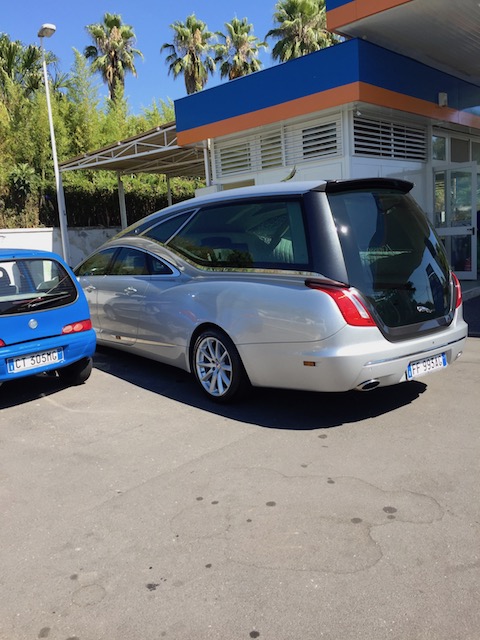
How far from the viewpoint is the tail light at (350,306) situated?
3883 millimetres

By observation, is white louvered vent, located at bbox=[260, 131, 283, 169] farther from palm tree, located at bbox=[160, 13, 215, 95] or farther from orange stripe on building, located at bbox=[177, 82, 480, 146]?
palm tree, located at bbox=[160, 13, 215, 95]

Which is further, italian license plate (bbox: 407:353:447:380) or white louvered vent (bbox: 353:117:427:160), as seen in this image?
white louvered vent (bbox: 353:117:427:160)

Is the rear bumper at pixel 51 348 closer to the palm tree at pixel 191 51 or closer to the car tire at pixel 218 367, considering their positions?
the car tire at pixel 218 367

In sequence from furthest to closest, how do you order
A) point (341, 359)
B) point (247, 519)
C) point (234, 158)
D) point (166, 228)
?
point (234, 158) → point (166, 228) → point (341, 359) → point (247, 519)

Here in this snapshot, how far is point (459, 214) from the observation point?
11.6 m

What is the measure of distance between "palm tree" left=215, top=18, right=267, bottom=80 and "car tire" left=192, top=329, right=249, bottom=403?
31530 millimetres

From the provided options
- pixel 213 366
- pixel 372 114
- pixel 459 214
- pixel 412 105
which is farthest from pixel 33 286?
pixel 459 214

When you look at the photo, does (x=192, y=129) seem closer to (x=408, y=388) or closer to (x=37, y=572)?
(x=408, y=388)

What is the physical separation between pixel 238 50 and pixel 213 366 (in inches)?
1299

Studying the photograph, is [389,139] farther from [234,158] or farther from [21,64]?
[21,64]

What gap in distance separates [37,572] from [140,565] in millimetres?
497

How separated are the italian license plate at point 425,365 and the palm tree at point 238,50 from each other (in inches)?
1262

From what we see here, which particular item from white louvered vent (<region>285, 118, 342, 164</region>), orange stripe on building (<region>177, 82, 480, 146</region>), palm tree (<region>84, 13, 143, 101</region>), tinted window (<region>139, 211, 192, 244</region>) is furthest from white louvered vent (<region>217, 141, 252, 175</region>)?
palm tree (<region>84, 13, 143, 101</region>)

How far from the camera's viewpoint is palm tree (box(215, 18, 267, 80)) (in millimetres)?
32875
